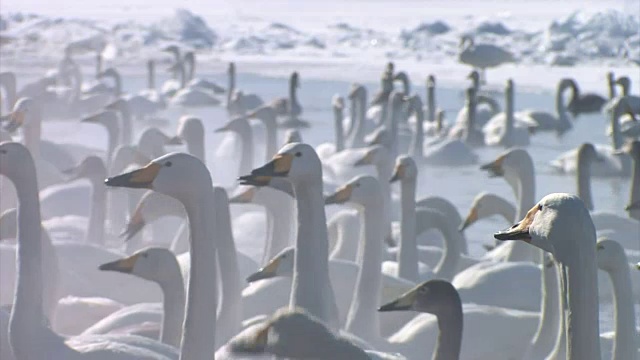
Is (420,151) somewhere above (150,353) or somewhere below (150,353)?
below

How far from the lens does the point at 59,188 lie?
918 cm

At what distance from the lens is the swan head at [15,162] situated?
517 centimetres

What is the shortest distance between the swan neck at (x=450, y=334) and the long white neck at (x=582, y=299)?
1.17m

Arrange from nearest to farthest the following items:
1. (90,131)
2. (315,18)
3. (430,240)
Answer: (430,240) < (90,131) < (315,18)

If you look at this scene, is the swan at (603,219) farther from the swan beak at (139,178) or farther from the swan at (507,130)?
the swan at (507,130)

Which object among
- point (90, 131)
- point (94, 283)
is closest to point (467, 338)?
point (94, 283)

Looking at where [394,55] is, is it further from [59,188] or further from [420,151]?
[59,188]

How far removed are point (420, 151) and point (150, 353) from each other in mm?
9589

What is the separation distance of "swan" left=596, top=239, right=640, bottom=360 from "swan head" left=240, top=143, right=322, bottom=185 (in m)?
1.05

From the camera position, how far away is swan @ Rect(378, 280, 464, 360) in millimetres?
4461

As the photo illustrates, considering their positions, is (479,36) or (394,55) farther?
(479,36)

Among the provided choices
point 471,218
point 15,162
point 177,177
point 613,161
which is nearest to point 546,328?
point 177,177

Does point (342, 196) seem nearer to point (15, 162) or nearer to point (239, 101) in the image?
point (15, 162)

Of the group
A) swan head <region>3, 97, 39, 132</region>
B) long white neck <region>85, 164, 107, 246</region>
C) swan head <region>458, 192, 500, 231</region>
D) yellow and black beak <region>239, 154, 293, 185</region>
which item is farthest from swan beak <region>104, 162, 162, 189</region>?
swan head <region>3, 97, 39, 132</region>
